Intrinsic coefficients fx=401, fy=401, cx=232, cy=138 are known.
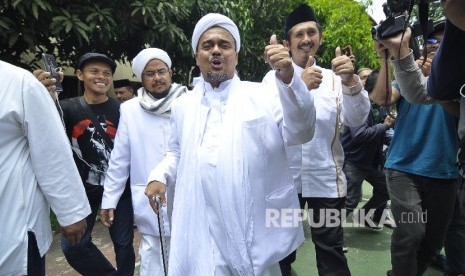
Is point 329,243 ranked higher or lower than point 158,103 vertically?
lower

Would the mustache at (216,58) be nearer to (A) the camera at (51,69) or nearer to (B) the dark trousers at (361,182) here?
(A) the camera at (51,69)

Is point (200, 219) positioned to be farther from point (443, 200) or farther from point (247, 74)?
point (247, 74)

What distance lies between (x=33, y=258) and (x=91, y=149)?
4.46ft

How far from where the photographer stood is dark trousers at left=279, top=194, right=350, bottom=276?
2.90m

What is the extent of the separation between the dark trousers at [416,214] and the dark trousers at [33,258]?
2.29 metres

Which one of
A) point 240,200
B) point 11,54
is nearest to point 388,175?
point 240,200

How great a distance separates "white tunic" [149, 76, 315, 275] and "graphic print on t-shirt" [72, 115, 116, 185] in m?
1.26

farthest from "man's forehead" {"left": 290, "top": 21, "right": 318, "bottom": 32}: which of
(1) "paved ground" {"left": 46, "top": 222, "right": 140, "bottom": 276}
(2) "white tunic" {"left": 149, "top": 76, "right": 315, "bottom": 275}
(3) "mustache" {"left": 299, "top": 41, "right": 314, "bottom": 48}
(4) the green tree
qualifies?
(4) the green tree

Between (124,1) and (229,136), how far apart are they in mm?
4643

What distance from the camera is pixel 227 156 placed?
2.12 meters

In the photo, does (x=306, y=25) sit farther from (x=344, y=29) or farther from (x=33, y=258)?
(x=344, y=29)

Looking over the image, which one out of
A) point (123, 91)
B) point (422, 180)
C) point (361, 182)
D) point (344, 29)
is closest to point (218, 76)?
point (422, 180)

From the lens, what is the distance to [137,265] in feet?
13.0

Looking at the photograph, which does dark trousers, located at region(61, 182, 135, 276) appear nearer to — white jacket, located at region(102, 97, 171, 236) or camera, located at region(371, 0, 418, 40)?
white jacket, located at region(102, 97, 171, 236)
